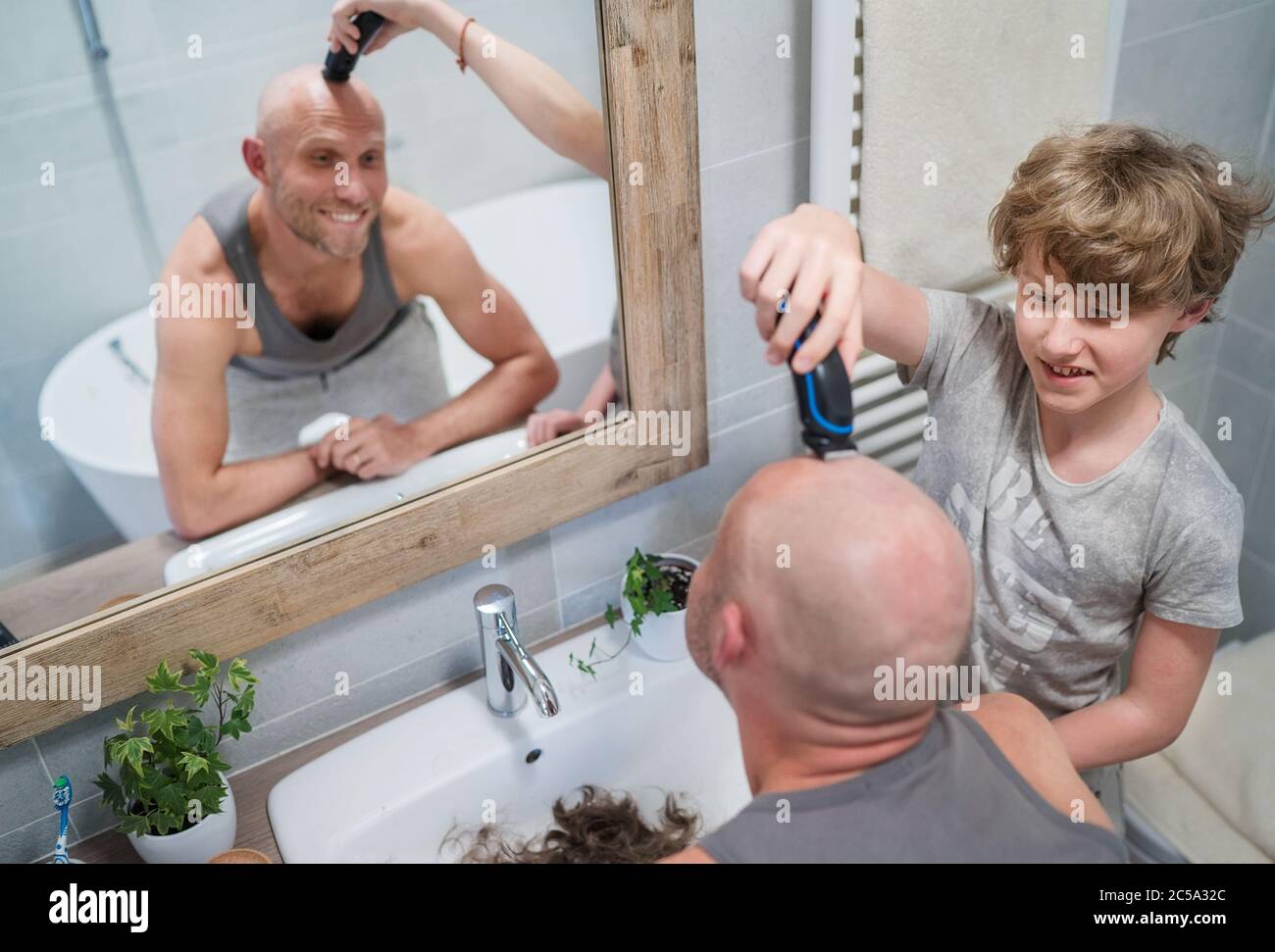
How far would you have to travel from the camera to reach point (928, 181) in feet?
4.41

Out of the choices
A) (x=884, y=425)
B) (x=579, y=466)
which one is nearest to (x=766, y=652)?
(x=579, y=466)

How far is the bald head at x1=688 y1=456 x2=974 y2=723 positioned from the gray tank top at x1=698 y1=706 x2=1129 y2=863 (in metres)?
0.06

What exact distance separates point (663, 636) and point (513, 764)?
9.1 inches

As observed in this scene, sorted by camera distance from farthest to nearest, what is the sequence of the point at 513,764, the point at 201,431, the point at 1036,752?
the point at 513,764 → the point at 201,431 → the point at 1036,752

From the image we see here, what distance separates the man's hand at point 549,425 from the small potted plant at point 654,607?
0.18 meters

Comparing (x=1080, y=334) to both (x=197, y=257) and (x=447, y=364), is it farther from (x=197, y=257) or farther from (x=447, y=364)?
(x=197, y=257)

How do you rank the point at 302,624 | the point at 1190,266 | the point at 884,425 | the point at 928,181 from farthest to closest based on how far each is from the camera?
the point at 884,425 < the point at 928,181 < the point at 302,624 < the point at 1190,266

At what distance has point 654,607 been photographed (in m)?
1.33

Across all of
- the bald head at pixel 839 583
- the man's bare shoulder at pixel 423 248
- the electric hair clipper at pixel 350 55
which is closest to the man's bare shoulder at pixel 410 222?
the man's bare shoulder at pixel 423 248

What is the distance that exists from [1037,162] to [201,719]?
102cm

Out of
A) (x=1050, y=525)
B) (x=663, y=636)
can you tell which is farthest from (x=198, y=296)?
(x=1050, y=525)

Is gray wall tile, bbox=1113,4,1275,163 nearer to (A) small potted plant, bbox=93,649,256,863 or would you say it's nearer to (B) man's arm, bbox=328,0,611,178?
(B) man's arm, bbox=328,0,611,178

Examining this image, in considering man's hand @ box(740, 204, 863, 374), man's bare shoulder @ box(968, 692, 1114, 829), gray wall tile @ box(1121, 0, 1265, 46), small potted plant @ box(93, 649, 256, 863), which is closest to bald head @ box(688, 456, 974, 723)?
man's hand @ box(740, 204, 863, 374)
